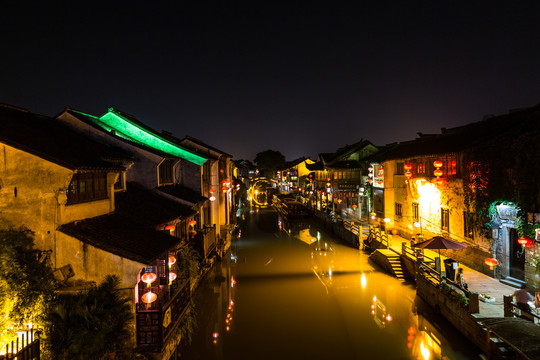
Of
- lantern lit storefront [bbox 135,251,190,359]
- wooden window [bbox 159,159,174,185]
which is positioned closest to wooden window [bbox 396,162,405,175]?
wooden window [bbox 159,159,174,185]

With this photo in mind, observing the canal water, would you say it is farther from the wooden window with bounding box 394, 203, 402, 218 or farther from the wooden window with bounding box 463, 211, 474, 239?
the wooden window with bounding box 394, 203, 402, 218

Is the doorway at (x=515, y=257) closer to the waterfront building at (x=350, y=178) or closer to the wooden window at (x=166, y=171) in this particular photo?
the wooden window at (x=166, y=171)

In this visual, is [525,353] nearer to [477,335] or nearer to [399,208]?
[477,335]

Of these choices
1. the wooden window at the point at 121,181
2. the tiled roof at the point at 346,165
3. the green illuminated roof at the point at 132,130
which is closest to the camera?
the wooden window at the point at 121,181

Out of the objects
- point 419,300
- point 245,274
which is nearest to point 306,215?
point 245,274

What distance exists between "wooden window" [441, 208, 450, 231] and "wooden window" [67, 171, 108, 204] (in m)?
Answer: 21.0

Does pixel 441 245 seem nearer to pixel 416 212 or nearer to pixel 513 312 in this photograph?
pixel 513 312

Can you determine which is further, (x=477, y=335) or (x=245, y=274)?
(x=245, y=274)

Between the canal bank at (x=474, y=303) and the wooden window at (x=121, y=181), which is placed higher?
the wooden window at (x=121, y=181)

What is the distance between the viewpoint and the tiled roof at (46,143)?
8.74m

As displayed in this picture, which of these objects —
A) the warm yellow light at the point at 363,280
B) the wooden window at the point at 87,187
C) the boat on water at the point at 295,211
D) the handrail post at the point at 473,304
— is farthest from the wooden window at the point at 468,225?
the boat on water at the point at 295,211

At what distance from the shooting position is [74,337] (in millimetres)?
7238

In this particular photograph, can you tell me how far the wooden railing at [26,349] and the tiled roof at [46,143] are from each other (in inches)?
161

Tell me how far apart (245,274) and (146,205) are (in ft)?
39.3
